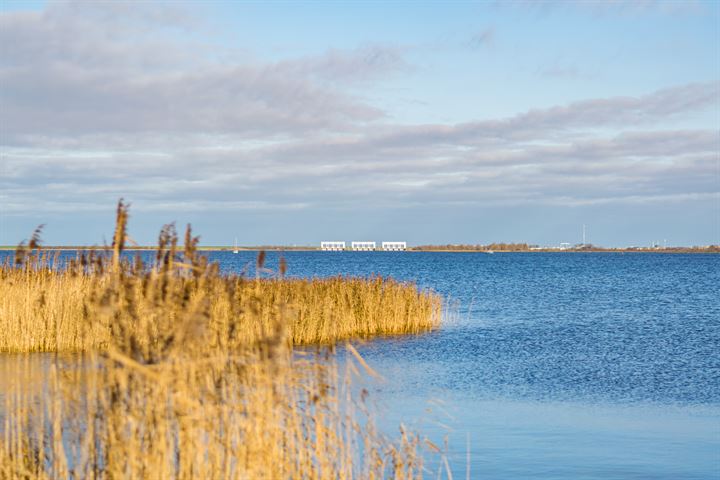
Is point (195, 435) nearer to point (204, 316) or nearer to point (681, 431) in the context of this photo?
point (204, 316)

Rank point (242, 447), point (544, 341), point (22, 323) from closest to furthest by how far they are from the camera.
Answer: point (242, 447) < point (22, 323) < point (544, 341)

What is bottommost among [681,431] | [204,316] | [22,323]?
[681,431]

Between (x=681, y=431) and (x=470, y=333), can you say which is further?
(x=470, y=333)

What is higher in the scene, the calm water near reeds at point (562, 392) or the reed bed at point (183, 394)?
the reed bed at point (183, 394)

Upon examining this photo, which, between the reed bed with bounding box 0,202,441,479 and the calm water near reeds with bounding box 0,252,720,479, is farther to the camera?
the calm water near reeds with bounding box 0,252,720,479

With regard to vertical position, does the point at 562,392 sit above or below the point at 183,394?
below

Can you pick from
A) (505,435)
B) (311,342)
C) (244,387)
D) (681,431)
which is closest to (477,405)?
(505,435)

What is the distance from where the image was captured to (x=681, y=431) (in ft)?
41.9

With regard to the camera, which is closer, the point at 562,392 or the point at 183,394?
the point at 183,394

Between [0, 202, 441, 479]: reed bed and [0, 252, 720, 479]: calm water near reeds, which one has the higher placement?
[0, 202, 441, 479]: reed bed

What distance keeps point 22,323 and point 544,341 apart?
15350mm

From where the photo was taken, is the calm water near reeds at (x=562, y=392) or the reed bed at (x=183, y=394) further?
the calm water near reeds at (x=562, y=392)

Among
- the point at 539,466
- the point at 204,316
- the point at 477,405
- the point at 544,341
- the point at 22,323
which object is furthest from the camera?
the point at 544,341

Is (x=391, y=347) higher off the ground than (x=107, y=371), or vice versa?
(x=107, y=371)
